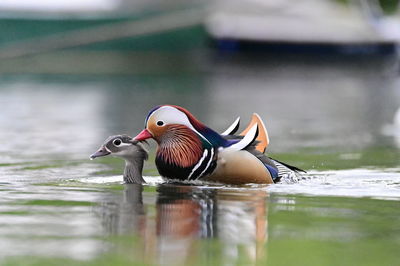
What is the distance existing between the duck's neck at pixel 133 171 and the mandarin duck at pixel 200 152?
10.9 inches

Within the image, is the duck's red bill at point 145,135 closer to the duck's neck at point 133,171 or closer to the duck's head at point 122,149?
the duck's head at point 122,149

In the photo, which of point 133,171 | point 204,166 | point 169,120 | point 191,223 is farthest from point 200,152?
point 191,223

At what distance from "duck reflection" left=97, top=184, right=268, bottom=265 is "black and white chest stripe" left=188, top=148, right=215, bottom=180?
3.8 inches

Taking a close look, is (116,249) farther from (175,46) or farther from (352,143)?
(175,46)

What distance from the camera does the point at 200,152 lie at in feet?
32.3

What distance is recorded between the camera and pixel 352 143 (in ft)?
48.4

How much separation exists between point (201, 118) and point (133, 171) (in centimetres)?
873

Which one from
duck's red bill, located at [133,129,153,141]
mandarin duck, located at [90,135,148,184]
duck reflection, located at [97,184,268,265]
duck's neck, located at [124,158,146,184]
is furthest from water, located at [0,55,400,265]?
duck's red bill, located at [133,129,153,141]

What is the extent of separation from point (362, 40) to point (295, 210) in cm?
2633

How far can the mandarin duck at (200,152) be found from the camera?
9820mm

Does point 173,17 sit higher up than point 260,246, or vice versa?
point 173,17

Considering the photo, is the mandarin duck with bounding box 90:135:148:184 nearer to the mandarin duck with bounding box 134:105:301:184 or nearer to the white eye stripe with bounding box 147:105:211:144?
the mandarin duck with bounding box 134:105:301:184

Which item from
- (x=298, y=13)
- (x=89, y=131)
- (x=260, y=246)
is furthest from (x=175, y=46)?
(x=260, y=246)

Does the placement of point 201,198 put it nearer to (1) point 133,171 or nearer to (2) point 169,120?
(2) point 169,120
